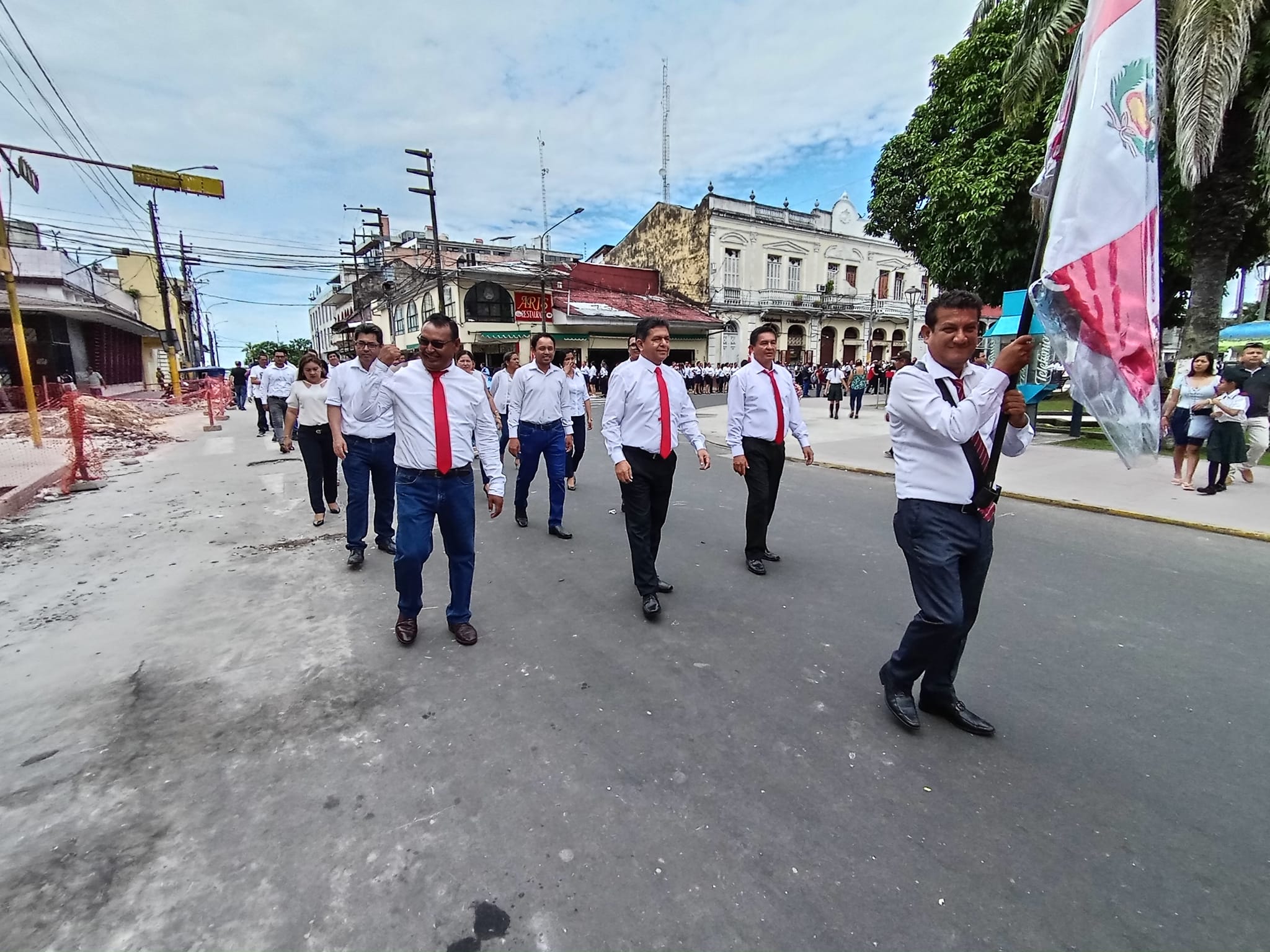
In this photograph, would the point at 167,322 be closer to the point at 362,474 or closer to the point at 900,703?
the point at 362,474

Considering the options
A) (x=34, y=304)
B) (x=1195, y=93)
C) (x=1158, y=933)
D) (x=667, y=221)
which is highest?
(x=667, y=221)

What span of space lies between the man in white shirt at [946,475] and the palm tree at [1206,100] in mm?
9564

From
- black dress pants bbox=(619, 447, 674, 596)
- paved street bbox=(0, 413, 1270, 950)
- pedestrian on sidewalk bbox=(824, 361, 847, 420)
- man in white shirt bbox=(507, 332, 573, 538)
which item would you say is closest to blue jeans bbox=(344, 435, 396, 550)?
paved street bbox=(0, 413, 1270, 950)

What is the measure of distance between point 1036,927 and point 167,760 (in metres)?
3.29

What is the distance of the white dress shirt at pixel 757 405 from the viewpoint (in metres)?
4.81

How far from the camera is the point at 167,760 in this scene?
2.62 metres

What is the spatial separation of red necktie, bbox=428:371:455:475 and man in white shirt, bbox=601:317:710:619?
1056 millimetres

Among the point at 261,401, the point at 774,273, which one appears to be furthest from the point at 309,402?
the point at 774,273

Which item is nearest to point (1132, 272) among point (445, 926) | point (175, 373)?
point (445, 926)

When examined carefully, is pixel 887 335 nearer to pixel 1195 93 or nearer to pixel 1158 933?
pixel 1195 93

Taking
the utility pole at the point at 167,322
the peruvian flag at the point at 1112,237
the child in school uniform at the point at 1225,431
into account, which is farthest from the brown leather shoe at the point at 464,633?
the utility pole at the point at 167,322

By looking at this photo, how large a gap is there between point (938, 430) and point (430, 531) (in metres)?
2.77

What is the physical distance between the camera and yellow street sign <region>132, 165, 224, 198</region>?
522 inches

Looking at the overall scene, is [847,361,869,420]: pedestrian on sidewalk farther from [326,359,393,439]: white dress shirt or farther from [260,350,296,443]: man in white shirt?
[326,359,393,439]: white dress shirt
